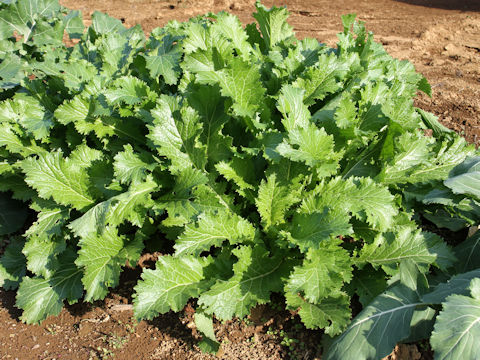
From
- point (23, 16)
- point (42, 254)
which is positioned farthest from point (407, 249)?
point (23, 16)

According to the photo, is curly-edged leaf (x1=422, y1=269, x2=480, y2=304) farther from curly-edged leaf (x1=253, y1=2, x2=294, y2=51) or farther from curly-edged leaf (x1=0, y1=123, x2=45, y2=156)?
curly-edged leaf (x1=0, y1=123, x2=45, y2=156)

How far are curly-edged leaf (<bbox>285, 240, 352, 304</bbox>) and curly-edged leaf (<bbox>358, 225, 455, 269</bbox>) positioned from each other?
0.34m

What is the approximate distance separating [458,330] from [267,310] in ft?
3.96

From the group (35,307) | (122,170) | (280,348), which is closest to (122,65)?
(122,170)

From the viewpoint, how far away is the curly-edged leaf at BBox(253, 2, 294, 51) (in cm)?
344

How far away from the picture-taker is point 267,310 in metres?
2.89

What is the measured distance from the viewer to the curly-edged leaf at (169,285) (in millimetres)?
2461

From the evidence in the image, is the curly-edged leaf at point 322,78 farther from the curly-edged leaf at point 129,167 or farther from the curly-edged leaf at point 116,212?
the curly-edged leaf at point 116,212

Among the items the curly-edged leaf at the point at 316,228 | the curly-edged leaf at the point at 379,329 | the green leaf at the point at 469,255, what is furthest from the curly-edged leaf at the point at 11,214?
the green leaf at the point at 469,255

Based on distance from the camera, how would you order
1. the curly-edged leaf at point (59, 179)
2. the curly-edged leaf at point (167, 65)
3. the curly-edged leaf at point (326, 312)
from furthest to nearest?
the curly-edged leaf at point (167, 65), the curly-edged leaf at point (59, 179), the curly-edged leaf at point (326, 312)

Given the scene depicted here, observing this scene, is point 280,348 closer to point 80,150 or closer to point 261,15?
point 80,150

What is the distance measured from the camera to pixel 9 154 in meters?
3.47

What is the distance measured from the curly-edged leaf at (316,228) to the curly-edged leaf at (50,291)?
61.7 inches

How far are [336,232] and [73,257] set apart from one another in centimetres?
190
